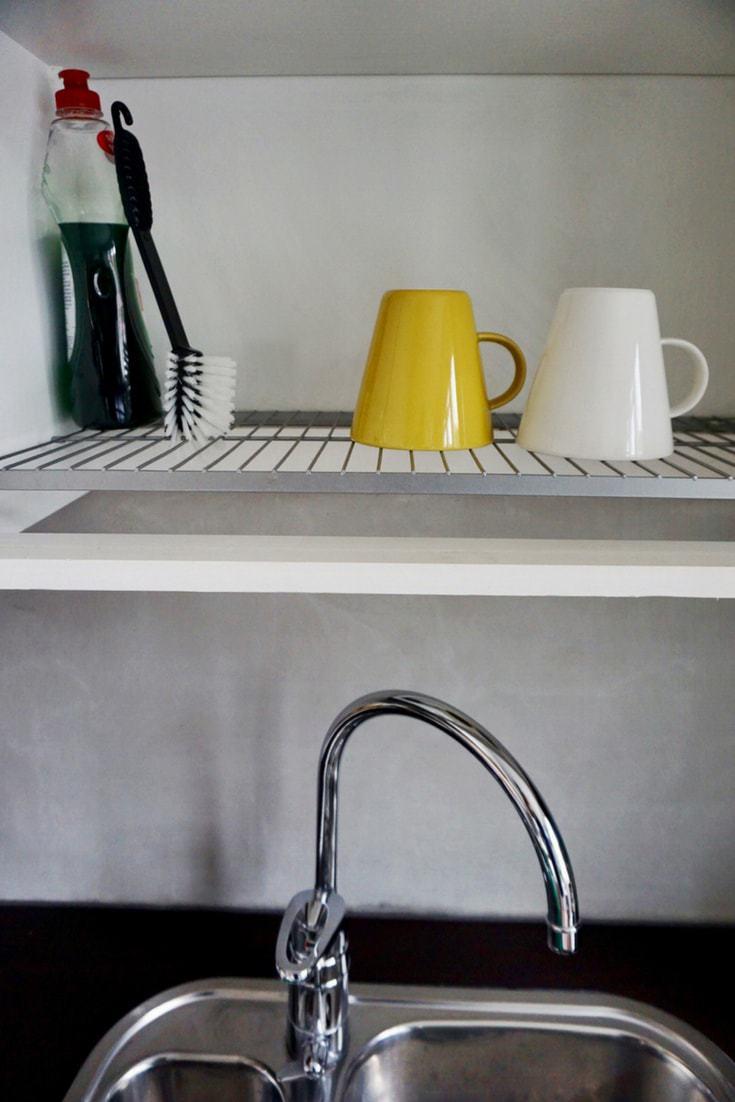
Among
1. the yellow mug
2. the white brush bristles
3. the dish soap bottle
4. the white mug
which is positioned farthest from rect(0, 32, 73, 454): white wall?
the white mug

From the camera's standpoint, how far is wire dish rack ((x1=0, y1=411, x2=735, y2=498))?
521mm

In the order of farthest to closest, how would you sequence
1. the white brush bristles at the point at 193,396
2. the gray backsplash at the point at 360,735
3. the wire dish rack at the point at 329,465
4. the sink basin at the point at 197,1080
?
the gray backsplash at the point at 360,735 < the sink basin at the point at 197,1080 < the white brush bristles at the point at 193,396 < the wire dish rack at the point at 329,465

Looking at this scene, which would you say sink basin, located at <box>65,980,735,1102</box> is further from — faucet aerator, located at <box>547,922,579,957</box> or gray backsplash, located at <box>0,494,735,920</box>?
faucet aerator, located at <box>547,922,579,957</box>

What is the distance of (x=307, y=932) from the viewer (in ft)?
2.37

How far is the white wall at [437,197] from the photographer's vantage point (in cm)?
71

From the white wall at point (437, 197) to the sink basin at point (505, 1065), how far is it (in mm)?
687

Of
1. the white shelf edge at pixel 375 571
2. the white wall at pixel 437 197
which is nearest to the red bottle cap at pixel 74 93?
the white wall at pixel 437 197

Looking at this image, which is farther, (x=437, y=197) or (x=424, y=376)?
(x=437, y=197)

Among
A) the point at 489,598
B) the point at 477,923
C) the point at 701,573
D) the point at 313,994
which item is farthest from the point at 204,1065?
the point at 701,573

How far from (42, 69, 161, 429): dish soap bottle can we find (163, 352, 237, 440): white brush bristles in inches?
2.8

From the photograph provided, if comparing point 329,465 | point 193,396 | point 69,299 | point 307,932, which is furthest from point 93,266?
point 307,932

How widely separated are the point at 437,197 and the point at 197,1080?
922 mm

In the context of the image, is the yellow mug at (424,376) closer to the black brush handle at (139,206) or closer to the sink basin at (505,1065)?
the black brush handle at (139,206)

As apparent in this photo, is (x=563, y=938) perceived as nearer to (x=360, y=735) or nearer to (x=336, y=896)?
(x=336, y=896)
